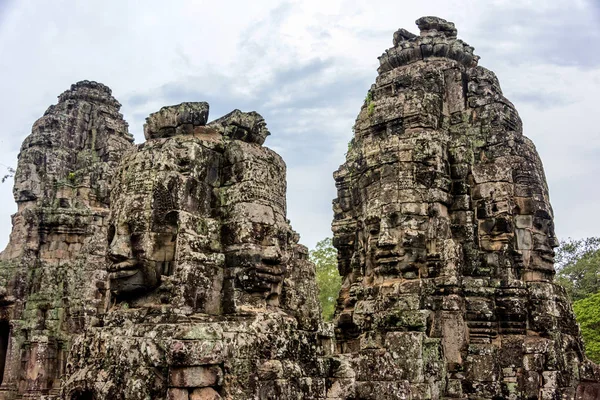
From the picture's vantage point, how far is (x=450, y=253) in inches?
423

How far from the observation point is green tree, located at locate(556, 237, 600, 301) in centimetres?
3072

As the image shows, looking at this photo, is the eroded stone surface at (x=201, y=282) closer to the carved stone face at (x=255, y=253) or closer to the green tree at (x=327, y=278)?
the carved stone face at (x=255, y=253)

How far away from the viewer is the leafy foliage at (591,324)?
23.4 metres

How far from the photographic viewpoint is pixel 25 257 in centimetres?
1814

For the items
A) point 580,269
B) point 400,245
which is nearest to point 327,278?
point 580,269

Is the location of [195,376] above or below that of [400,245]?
below

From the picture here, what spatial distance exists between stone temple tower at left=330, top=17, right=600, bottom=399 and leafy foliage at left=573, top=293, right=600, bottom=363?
13.4m

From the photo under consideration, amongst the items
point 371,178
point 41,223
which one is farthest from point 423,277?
point 41,223

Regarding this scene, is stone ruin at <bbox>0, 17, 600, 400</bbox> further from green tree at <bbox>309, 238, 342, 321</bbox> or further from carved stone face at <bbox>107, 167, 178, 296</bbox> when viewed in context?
green tree at <bbox>309, 238, 342, 321</bbox>

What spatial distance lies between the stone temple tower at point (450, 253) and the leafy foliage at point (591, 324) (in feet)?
43.9

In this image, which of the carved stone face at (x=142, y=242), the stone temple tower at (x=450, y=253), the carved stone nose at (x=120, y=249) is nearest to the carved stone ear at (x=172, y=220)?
the carved stone face at (x=142, y=242)

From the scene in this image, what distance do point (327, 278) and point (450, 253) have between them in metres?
23.0

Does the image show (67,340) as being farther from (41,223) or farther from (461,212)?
(461,212)

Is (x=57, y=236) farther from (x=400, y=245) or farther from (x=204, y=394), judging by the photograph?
(x=204, y=394)
